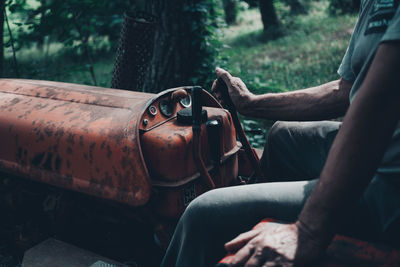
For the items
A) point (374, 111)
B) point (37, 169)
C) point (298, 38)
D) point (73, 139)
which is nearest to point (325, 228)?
point (374, 111)

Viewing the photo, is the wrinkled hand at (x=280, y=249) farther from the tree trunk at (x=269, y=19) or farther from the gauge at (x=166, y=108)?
the tree trunk at (x=269, y=19)

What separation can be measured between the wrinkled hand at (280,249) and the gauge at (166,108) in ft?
2.77

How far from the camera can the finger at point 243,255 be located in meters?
0.99

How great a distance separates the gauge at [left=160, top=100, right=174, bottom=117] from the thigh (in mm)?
478

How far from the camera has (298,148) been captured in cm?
167

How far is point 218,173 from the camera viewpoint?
176 centimetres

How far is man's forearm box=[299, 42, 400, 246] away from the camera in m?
0.93

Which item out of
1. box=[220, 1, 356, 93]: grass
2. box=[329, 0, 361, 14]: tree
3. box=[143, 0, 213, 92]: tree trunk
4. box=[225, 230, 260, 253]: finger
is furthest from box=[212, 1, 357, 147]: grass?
box=[225, 230, 260, 253]: finger

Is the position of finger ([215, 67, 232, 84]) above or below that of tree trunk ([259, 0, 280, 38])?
above

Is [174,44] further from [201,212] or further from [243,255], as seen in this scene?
[243,255]

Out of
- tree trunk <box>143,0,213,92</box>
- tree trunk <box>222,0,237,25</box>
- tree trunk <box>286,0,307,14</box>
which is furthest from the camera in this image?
tree trunk <box>222,0,237,25</box>

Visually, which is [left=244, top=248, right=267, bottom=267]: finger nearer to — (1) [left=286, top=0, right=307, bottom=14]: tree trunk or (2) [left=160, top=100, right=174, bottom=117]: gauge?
(2) [left=160, top=100, right=174, bottom=117]: gauge

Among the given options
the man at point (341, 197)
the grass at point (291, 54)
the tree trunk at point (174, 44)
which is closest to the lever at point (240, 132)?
the man at point (341, 197)

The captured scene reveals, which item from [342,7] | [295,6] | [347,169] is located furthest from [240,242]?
[295,6]
